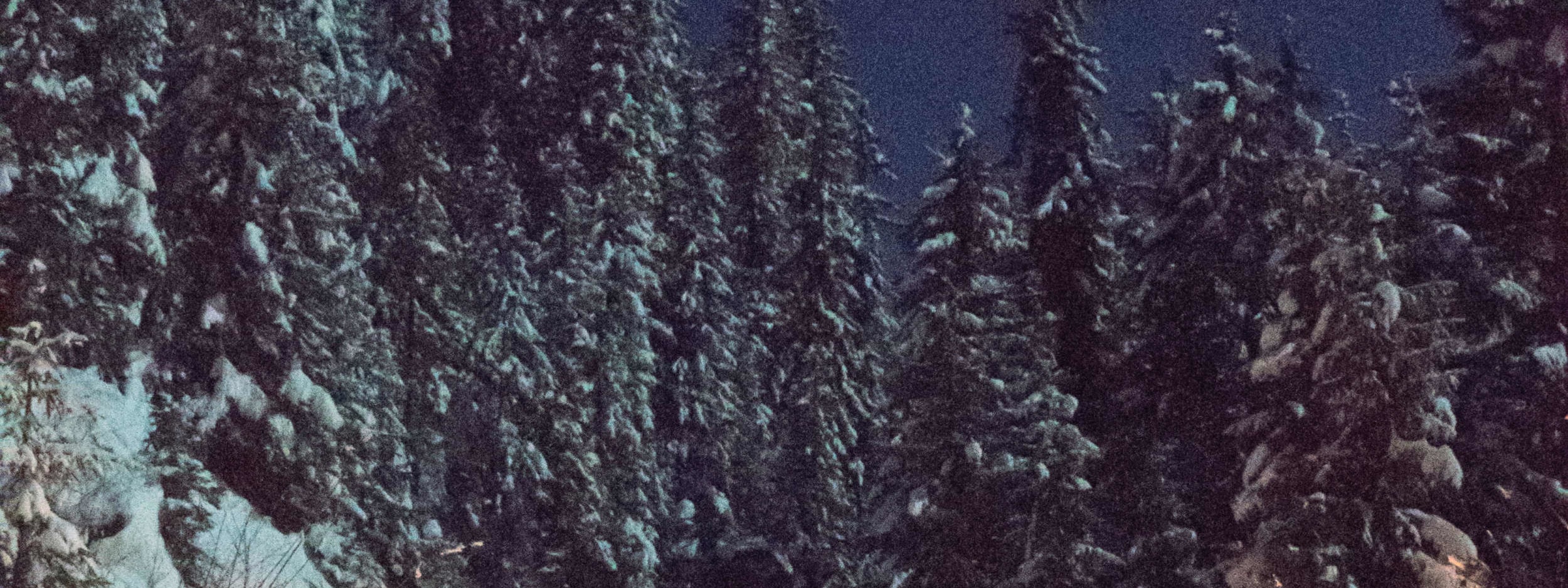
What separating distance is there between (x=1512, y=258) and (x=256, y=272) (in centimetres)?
1839

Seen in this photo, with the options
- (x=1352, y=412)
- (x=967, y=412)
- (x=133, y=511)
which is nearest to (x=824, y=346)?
(x=967, y=412)

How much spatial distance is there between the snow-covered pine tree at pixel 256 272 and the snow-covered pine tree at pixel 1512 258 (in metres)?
16.7

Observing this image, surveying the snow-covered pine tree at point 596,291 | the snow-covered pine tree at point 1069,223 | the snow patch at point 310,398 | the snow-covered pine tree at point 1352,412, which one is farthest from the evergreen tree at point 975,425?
the snow patch at point 310,398

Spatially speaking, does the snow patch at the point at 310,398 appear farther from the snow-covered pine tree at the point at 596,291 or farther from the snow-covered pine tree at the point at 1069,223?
the snow-covered pine tree at the point at 1069,223

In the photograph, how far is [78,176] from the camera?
1859 cm

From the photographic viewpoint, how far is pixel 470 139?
1309 inches

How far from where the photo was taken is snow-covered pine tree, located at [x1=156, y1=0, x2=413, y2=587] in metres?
20.2

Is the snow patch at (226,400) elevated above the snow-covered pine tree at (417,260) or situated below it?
below

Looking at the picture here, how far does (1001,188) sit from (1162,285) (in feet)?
A: 9.90

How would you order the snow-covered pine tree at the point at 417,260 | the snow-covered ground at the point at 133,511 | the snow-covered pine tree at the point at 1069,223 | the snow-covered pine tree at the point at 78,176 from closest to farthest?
the snow-covered ground at the point at 133,511 → the snow-covered pine tree at the point at 78,176 → the snow-covered pine tree at the point at 1069,223 → the snow-covered pine tree at the point at 417,260

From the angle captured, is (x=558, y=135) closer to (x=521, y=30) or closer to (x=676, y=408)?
(x=521, y=30)

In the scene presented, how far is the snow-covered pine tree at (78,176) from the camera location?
17.6 metres

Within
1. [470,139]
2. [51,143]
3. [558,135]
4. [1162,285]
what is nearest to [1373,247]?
[1162,285]

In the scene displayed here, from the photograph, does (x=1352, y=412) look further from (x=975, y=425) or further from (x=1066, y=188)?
(x=1066, y=188)
